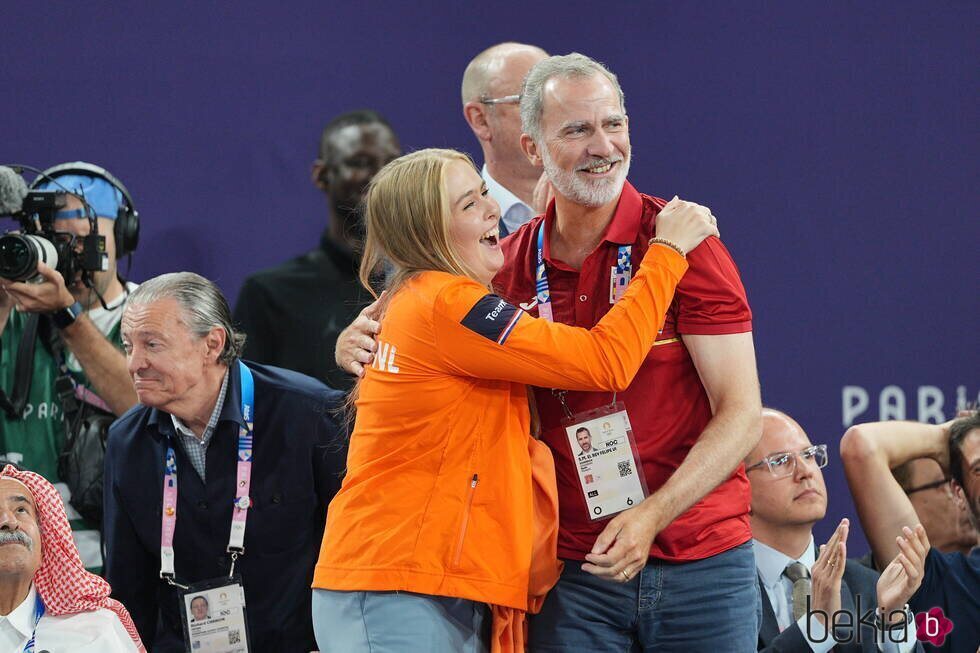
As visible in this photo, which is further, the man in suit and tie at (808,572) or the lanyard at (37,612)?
the man in suit and tie at (808,572)

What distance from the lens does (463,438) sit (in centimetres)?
228

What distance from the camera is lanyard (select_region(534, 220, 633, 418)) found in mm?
2461

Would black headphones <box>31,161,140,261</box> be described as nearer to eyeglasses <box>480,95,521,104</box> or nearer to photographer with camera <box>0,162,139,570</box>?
photographer with camera <box>0,162,139,570</box>

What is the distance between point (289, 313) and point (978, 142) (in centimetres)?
230

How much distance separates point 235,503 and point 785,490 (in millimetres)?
1563

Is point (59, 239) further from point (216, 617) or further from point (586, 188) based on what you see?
point (586, 188)

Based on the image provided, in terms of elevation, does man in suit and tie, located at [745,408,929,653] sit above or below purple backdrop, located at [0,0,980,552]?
below

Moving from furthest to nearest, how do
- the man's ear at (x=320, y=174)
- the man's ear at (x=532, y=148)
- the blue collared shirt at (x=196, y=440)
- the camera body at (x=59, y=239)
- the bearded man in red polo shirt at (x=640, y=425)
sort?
the man's ear at (x=320, y=174) → the camera body at (x=59, y=239) → the blue collared shirt at (x=196, y=440) → the man's ear at (x=532, y=148) → the bearded man in red polo shirt at (x=640, y=425)

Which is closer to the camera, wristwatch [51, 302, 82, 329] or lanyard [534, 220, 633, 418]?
lanyard [534, 220, 633, 418]

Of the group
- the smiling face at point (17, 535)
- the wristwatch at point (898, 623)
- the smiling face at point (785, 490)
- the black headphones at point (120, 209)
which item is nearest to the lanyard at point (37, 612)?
the smiling face at point (17, 535)

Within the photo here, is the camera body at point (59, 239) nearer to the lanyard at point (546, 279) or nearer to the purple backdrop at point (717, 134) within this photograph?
the purple backdrop at point (717, 134)

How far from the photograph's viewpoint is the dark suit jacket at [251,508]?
3.04 metres

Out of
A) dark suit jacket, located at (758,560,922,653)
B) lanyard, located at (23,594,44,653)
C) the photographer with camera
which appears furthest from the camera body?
dark suit jacket, located at (758,560,922,653)

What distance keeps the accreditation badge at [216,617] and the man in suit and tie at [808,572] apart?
1.33 m
